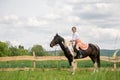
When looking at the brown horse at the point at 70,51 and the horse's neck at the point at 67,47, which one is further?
Answer: the horse's neck at the point at 67,47

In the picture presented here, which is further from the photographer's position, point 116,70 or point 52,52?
point 52,52

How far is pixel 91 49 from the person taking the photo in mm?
15867

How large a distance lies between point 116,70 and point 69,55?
37.3 ft

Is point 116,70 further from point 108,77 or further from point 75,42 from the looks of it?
point 75,42

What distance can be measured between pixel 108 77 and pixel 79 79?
682 mm

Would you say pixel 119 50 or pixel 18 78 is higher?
pixel 119 50

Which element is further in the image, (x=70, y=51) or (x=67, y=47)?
(x=67, y=47)

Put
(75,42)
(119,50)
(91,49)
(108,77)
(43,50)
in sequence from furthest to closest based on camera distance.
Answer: (91,49) → (75,42) → (43,50) → (119,50) → (108,77)

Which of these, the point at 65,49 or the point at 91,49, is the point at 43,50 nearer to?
the point at 65,49

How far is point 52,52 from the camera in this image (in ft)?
13.3

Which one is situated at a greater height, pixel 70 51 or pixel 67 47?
pixel 67 47

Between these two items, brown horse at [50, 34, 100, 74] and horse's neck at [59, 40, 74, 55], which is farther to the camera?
horse's neck at [59, 40, 74, 55]

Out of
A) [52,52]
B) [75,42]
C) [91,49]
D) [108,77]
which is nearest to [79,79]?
[52,52]

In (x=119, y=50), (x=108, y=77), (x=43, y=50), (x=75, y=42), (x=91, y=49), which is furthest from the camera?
(x=91, y=49)
